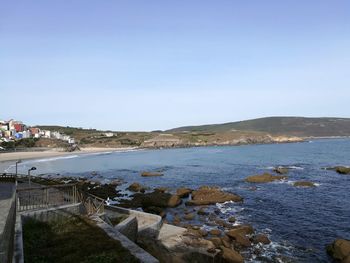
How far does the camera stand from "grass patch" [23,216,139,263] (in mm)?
13520

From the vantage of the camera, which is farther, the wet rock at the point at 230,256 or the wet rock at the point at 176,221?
the wet rock at the point at 176,221

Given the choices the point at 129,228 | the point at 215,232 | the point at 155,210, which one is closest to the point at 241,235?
the point at 215,232

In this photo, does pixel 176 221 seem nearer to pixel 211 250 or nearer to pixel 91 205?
pixel 211 250

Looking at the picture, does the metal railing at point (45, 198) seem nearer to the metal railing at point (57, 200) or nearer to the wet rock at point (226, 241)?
the metal railing at point (57, 200)

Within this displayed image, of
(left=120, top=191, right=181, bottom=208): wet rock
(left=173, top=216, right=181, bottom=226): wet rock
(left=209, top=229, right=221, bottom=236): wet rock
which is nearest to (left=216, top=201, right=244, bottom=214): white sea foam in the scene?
(left=120, top=191, right=181, bottom=208): wet rock

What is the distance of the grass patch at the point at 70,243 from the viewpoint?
13.5 m

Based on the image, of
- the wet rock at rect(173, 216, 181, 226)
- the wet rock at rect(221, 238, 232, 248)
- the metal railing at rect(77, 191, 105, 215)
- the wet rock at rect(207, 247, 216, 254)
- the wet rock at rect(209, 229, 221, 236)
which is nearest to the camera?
the wet rock at rect(207, 247, 216, 254)

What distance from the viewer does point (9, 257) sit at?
1362 cm

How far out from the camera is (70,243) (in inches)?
606

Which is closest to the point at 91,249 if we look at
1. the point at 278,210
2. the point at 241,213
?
the point at 241,213

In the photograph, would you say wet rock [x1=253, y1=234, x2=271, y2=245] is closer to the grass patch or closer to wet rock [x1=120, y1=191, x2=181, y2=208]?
the grass patch

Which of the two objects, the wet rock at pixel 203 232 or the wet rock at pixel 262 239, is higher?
the wet rock at pixel 203 232

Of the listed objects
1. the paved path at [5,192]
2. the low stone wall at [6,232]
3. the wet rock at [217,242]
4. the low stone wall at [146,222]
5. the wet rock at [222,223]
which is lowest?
the wet rock at [222,223]

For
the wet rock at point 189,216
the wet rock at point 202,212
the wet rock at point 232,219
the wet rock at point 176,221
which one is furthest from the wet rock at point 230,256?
the wet rock at point 202,212
